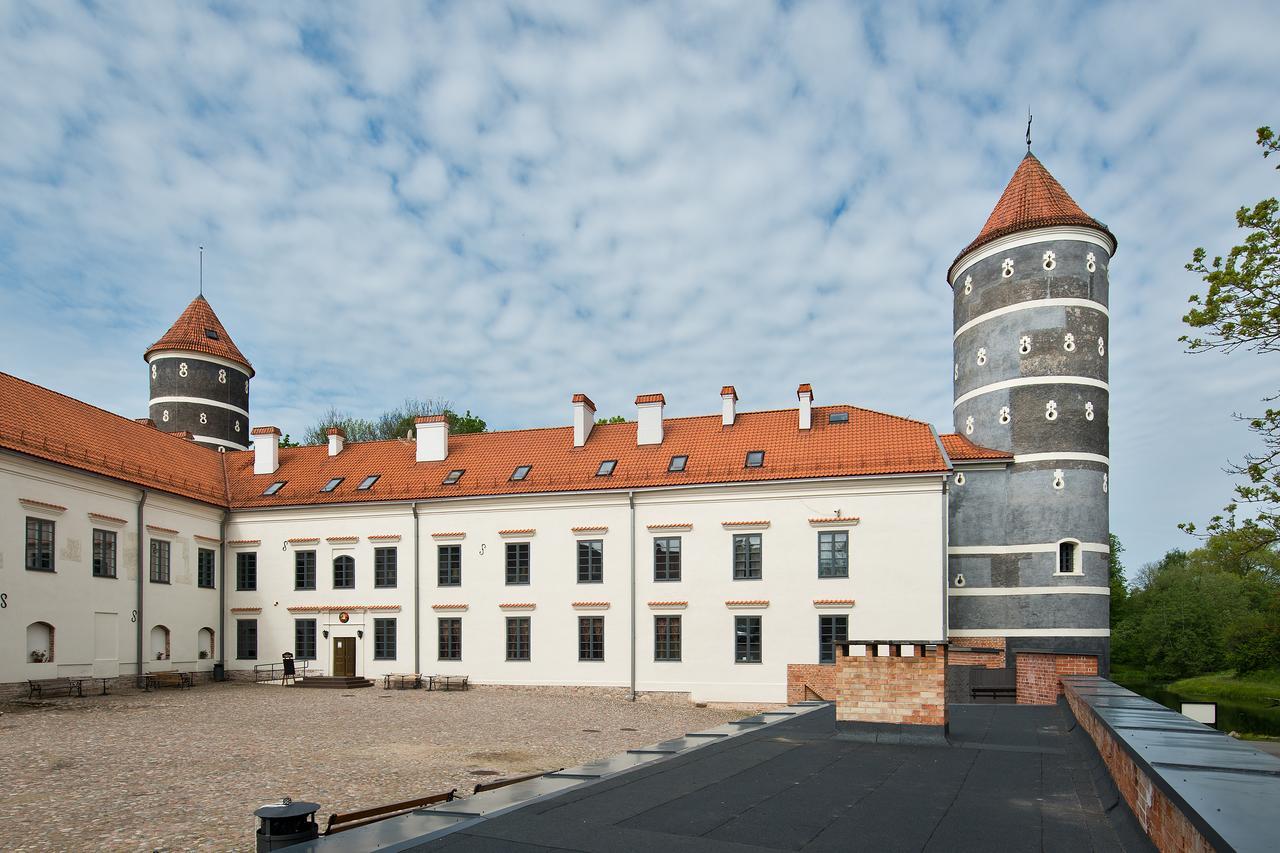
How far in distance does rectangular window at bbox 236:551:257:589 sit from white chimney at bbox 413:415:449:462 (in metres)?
6.57

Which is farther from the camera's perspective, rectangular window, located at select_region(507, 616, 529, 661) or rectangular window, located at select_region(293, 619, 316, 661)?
rectangular window, located at select_region(293, 619, 316, 661)

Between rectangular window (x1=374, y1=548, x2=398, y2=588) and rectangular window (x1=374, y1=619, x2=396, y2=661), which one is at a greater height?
rectangular window (x1=374, y1=548, x2=398, y2=588)

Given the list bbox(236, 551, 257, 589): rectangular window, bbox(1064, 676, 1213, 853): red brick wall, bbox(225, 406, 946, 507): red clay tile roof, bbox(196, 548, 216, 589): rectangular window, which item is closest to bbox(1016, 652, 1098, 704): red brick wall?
bbox(1064, 676, 1213, 853): red brick wall

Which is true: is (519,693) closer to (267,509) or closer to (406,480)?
(406,480)

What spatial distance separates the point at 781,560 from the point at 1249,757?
2057cm

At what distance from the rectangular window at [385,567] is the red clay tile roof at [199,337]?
Answer: 51.5 feet

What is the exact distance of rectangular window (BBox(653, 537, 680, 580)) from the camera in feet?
85.8

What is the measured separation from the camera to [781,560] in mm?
25156

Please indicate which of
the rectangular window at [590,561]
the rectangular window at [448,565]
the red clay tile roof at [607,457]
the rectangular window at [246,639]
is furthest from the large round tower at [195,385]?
the rectangular window at [590,561]

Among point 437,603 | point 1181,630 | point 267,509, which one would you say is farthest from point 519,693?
point 1181,630

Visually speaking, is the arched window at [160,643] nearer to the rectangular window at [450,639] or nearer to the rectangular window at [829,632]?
the rectangular window at [450,639]

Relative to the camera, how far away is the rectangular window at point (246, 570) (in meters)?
29.9

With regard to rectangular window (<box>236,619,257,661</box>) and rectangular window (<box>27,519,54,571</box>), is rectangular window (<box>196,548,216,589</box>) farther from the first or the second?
rectangular window (<box>27,519,54,571</box>)

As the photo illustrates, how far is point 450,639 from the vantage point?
2778 centimetres
